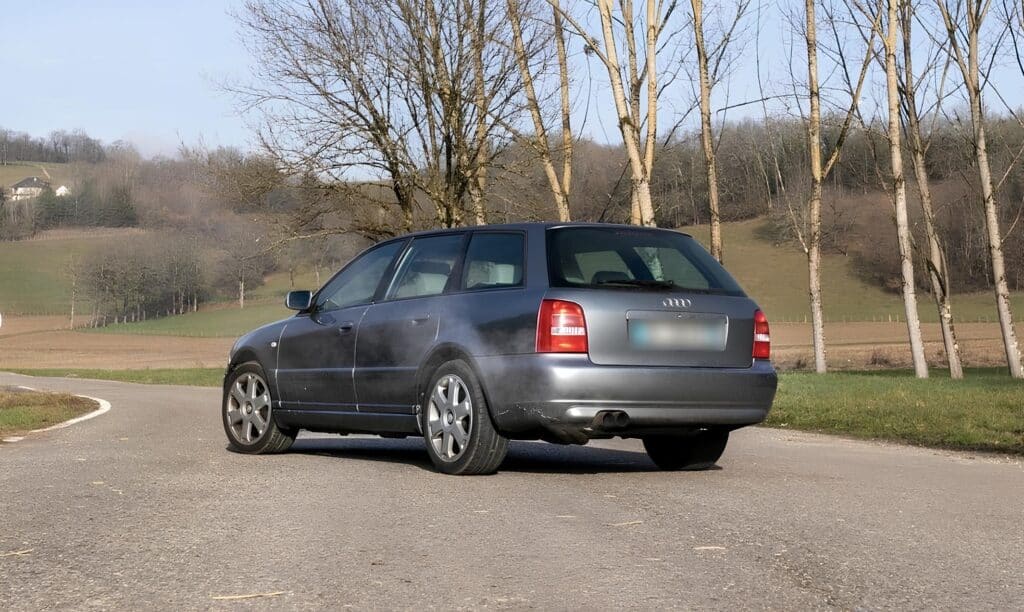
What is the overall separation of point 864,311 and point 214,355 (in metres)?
55.0

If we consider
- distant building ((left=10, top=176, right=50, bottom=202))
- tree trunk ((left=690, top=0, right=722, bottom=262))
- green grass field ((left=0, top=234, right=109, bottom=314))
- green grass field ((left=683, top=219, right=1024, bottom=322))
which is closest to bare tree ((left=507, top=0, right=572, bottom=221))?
tree trunk ((left=690, top=0, right=722, bottom=262))

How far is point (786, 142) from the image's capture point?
115 ft

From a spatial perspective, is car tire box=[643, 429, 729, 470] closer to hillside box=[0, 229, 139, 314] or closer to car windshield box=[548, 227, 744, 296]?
car windshield box=[548, 227, 744, 296]

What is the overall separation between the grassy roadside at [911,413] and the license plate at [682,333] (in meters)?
4.35

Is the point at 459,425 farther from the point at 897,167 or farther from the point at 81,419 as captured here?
the point at 897,167

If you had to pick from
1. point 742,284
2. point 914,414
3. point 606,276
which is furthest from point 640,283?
point 742,284

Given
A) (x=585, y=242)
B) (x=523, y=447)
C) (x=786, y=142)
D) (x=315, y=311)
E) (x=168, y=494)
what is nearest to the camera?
(x=168, y=494)

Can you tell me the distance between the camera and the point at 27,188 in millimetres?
158750

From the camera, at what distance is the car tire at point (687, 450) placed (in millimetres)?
8930

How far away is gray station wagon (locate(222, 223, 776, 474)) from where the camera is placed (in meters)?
7.65

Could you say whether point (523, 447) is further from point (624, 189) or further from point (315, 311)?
point (624, 189)

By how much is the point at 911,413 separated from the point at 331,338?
7.73 m

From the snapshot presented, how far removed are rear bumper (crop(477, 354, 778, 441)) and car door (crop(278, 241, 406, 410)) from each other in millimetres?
1704

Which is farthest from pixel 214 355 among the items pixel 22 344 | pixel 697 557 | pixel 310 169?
pixel 697 557
